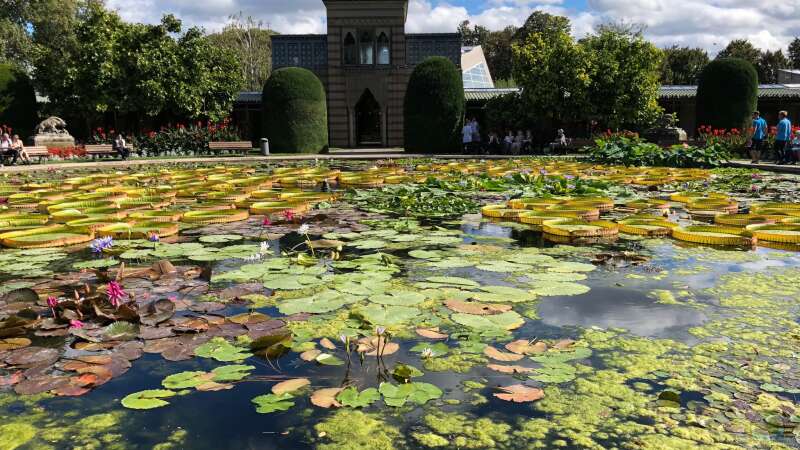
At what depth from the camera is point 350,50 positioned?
2894 cm

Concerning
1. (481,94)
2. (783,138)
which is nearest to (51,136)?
(481,94)

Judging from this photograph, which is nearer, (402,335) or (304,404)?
(304,404)

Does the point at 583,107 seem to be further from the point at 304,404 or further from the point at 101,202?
the point at 304,404

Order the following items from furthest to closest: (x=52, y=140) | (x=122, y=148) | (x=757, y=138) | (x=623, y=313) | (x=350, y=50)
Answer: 1. (x=350, y=50)
2. (x=52, y=140)
3. (x=122, y=148)
4. (x=757, y=138)
5. (x=623, y=313)

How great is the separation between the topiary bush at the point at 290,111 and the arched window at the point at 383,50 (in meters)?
6.88

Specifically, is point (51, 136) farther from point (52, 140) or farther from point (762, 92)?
point (762, 92)

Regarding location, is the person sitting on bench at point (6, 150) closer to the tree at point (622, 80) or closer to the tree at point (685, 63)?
the tree at point (622, 80)

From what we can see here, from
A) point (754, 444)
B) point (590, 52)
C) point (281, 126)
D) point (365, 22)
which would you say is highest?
point (365, 22)

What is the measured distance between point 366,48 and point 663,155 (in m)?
18.0

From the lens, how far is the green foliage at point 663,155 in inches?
551

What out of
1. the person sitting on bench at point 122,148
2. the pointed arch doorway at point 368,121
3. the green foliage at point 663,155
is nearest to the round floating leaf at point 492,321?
the green foliage at point 663,155

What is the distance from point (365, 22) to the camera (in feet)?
92.7

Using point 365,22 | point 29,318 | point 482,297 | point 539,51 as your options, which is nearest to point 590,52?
point 539,51

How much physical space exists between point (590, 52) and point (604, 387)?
2086 centimetres
